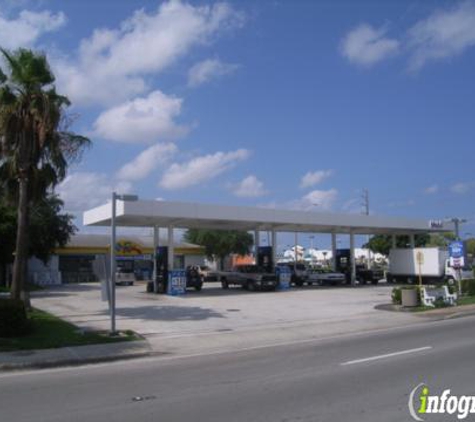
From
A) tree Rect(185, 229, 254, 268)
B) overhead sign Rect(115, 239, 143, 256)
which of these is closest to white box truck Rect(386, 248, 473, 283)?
overhead sign Rect(115, 239, 143, 256)

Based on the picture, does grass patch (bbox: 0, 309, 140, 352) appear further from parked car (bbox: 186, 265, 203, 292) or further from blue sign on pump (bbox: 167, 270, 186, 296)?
parked car (bbox: 186, 265, 203, 292)

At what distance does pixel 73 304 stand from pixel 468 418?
78.5 ft

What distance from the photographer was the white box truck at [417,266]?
44000 millimetres

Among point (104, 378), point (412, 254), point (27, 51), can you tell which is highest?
point (27, 51)

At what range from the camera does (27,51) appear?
20609 mm

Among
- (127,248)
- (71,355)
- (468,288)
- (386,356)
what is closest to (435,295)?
(468,288)

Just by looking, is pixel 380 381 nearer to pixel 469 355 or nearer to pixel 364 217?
pixel 469 355

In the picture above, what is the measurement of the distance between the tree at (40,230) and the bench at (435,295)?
98.8 feet

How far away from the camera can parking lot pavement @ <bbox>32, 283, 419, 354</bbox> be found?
642 inches

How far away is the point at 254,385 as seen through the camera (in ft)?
30.9

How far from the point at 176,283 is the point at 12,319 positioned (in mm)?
19418

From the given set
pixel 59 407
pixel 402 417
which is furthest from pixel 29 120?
pixel 402 417

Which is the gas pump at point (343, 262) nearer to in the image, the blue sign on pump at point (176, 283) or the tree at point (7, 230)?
the blue sign on pump at point (176, 283)

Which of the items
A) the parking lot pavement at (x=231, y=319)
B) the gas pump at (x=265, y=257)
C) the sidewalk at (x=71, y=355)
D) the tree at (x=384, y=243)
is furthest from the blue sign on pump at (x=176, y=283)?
the tree at (x=384, y=243)
